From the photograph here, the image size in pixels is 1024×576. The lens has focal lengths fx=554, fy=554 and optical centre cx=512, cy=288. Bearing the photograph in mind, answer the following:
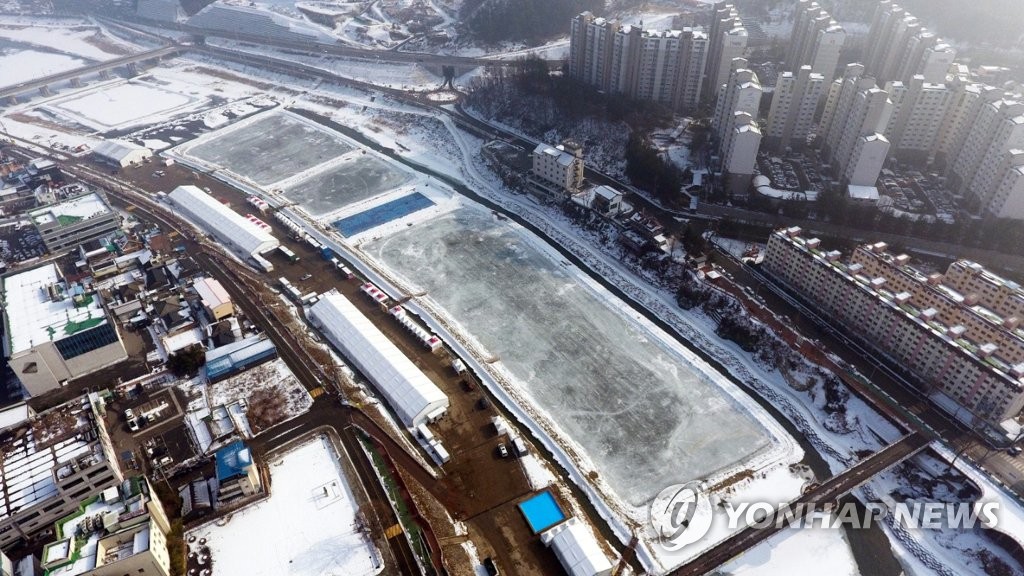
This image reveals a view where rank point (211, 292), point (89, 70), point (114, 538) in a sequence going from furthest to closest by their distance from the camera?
point (89, 70) < point (211, 292) < point (114, 538)

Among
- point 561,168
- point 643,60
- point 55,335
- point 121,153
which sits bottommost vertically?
point 121,153

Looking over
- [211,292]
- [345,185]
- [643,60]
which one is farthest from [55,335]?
[643,60]

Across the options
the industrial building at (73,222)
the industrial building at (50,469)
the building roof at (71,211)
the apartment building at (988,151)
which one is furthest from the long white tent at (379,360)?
the apartment building at (988,151)

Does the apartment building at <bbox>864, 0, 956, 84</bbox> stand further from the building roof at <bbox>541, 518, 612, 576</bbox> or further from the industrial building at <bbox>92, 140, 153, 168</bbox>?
the industrial building at <bbox>92, 140, 153, 168</bbox>

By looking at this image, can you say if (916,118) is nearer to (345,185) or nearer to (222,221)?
(345,185)

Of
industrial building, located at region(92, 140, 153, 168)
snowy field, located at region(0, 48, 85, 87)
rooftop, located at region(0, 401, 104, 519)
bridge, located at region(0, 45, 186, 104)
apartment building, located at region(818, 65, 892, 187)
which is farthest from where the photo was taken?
snowy field, located at region(0, 48, 85, 87)

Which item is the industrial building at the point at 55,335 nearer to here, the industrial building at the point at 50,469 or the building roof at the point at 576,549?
the industrial building at the point at 50,469

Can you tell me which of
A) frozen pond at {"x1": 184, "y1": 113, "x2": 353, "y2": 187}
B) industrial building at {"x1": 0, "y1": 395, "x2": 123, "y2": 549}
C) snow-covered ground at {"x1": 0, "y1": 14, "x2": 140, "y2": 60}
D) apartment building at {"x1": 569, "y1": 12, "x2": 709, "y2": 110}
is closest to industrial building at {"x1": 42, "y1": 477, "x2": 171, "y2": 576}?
industrial building at {"x1": 0, "y1": 395, "x2": 123, "y2": 549}
